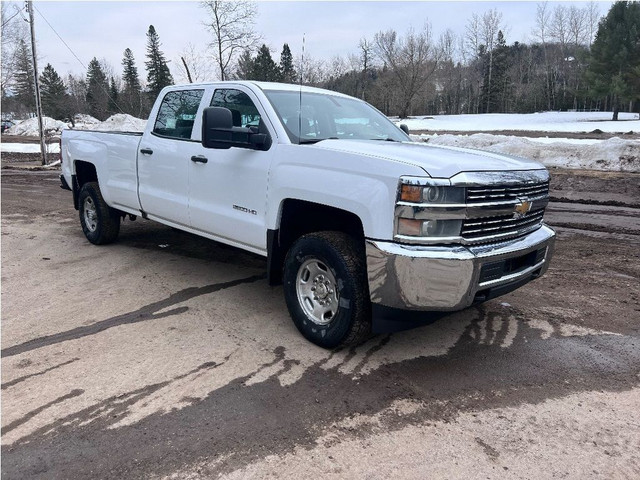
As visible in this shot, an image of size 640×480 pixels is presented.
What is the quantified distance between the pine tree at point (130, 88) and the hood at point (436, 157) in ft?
155

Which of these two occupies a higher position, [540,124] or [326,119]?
[540,124]

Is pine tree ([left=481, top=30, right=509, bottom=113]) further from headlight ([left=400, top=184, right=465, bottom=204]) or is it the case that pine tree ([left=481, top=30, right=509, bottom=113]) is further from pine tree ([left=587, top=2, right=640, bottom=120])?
headlight ([left=400, top=184, right=465, bottom=204])

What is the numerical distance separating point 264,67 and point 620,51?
108 feet

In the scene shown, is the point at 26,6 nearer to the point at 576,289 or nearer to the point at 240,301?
the point at 240,301

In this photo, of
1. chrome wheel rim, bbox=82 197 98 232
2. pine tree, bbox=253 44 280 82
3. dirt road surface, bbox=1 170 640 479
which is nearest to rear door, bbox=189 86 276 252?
dirt road surface, bbox=1 170 640 479

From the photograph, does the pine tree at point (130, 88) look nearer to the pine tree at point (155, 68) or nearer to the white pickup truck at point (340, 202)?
the pine tree at point (155, 68)

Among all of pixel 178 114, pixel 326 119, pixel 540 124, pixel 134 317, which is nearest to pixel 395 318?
pixel 326 119

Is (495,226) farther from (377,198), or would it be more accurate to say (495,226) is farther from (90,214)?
(90,214)

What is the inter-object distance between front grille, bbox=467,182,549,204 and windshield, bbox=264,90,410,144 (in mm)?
1434

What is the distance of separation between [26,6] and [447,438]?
22243mm

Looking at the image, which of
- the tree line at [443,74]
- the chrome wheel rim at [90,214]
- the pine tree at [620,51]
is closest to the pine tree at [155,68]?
the tree line at [443,74]

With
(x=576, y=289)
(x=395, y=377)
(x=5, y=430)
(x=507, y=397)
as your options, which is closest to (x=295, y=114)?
(x=395, y=377)

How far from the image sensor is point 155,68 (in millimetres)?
62344

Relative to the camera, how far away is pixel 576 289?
5371mm
